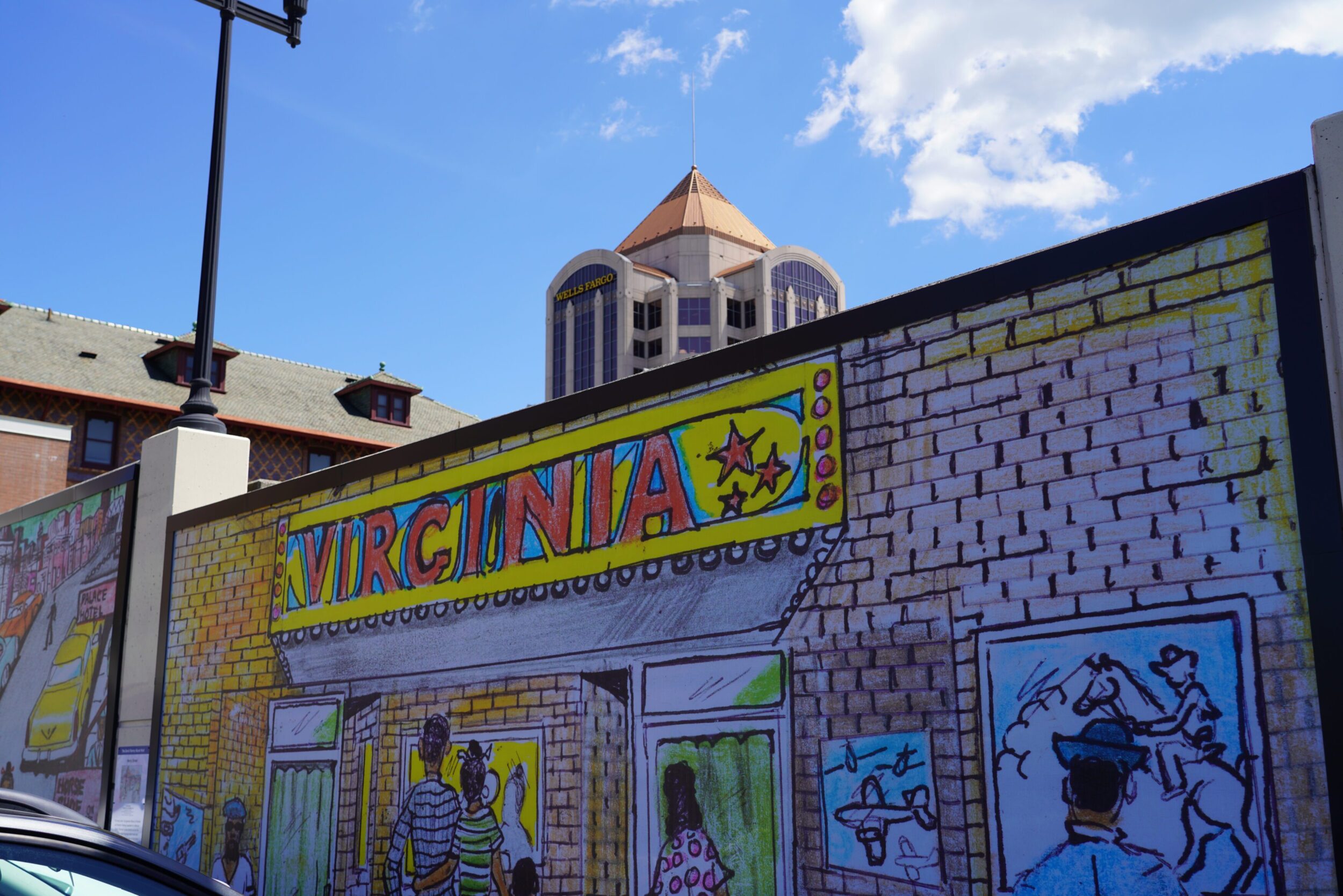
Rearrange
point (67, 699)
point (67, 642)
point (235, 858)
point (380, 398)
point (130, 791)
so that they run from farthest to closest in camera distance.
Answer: point (380, 398) → point (67, 642) → point (67, 699) → point (130, 791) → point (235, 858)

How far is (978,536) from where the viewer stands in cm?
532

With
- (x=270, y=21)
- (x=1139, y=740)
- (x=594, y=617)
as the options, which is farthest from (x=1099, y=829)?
(x=270, y=21)

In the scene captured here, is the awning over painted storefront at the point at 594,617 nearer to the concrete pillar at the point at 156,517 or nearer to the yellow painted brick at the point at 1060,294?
the yellow painted brick at the point at 1060,294

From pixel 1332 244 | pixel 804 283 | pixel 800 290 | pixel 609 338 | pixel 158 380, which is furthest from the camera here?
pixel 804 283

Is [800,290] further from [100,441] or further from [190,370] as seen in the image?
[100,441]

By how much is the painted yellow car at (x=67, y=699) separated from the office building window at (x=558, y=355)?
Result: 8000 cm

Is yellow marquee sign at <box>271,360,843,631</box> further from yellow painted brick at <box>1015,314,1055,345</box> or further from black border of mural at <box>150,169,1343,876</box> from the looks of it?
yellow painted brick at <box>1015,314,1055,345</box>

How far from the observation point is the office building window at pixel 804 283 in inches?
3455

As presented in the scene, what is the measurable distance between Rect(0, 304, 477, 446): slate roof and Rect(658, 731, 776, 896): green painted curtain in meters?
24.3

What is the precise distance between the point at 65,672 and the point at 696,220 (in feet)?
265

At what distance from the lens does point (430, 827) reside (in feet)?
25.1

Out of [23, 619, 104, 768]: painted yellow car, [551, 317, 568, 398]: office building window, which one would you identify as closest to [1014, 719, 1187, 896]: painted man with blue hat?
[23, 619, 104, 768]: painted yellow car

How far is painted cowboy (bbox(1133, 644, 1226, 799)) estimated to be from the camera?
4.46m

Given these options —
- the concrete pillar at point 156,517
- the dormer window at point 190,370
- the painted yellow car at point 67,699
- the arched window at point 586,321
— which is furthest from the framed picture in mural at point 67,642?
the arched window at point 586,321
